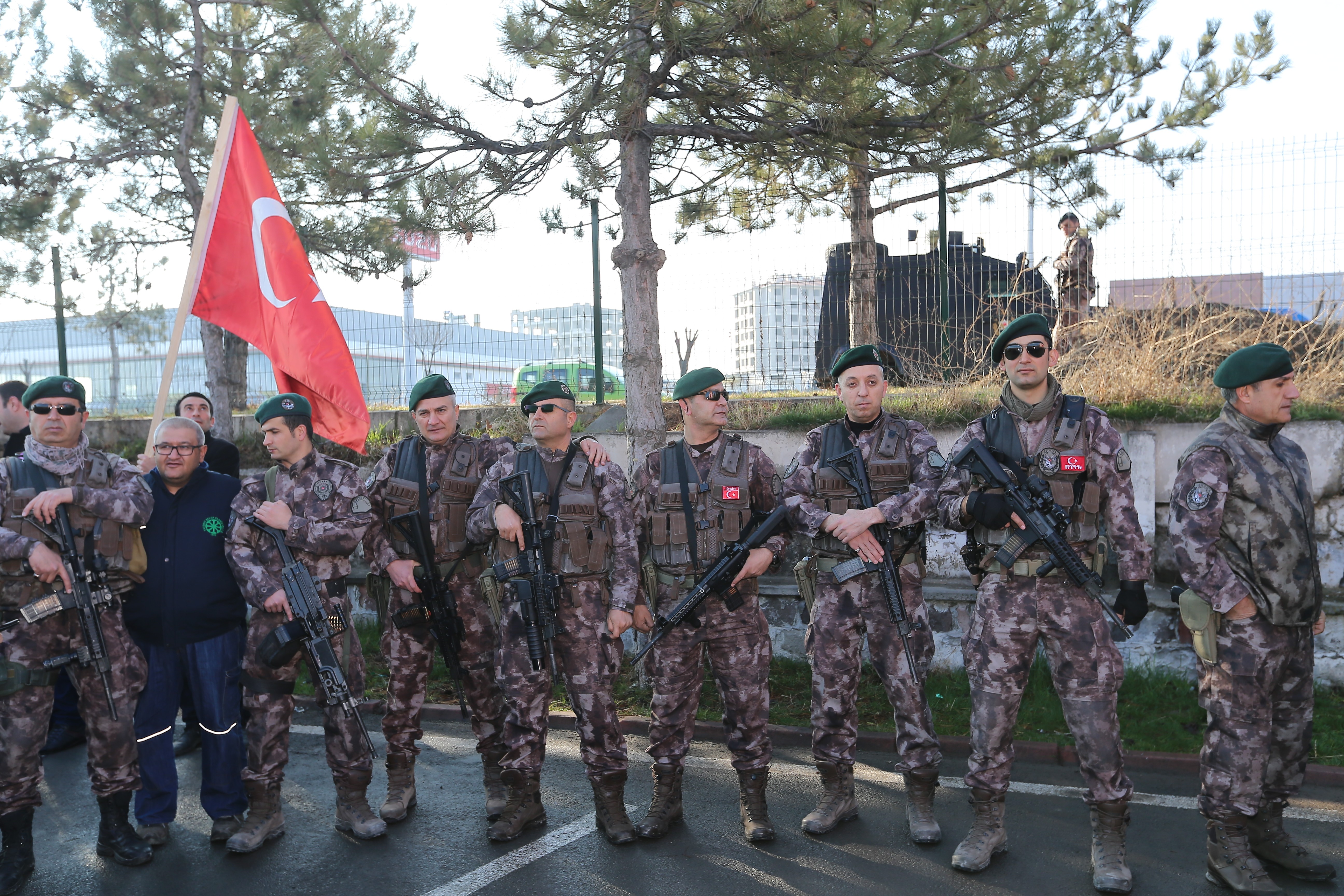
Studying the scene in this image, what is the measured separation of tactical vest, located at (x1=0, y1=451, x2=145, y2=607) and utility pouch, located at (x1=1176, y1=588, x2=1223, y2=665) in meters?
4.54

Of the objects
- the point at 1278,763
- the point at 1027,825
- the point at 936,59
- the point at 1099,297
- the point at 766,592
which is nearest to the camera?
the point at 1278,763

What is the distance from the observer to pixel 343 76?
625cm

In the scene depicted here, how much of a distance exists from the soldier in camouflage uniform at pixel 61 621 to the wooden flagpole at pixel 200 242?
99 centimetres

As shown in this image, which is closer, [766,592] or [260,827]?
[260,827]

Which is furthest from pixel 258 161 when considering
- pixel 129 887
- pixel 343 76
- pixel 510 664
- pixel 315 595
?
pixel 129 887

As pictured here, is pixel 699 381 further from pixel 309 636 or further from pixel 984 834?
pixel 984 834

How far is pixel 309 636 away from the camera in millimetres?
4406

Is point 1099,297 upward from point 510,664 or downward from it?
upward

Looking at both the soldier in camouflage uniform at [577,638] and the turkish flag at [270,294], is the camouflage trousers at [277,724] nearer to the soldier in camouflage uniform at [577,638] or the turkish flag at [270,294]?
the soldier in camouflage uniform at [577,638]

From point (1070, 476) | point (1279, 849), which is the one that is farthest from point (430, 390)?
point (1279, 849)

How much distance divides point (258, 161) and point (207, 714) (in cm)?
354

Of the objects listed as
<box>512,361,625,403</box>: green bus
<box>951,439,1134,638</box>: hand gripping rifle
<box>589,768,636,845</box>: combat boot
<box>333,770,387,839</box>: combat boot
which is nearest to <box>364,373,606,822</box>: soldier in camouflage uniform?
<box>333,770,387,839</box>: combat boot

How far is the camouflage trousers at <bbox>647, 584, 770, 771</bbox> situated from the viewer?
449 cm

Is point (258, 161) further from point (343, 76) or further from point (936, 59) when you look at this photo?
point (936, 59)
